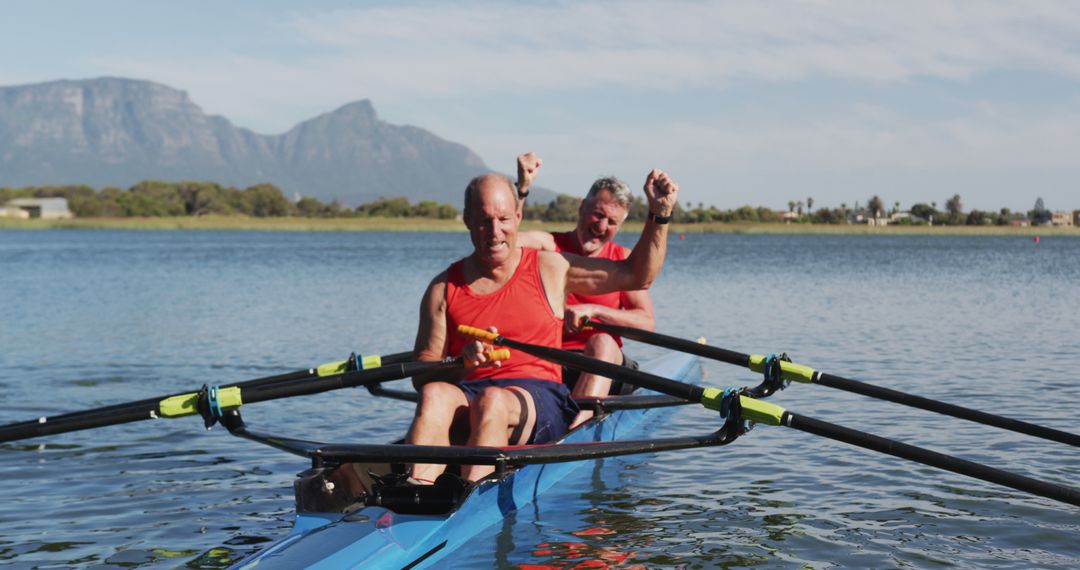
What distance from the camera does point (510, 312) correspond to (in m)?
6.45

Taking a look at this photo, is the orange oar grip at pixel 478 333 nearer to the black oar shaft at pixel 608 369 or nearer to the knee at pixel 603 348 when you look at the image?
the black oar shaft at pixel 608 369

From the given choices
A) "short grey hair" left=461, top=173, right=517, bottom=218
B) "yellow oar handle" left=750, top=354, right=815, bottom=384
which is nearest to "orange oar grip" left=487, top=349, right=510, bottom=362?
"short grey hair" left=461, top=173, right=517, bottom=218

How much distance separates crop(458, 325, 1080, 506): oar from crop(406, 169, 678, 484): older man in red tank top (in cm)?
17

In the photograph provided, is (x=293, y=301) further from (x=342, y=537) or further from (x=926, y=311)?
(x=342, y=537)

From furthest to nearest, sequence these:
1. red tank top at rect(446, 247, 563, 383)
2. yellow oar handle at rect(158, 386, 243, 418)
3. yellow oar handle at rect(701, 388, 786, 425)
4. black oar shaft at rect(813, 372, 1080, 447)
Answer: black oar shaft at rect(813, 372, 1080, 447), red tank top at rect(446, 247, 563, 383), yellow oar handle at rect(158, 386, 243, 418), yellow oar handle at rect(701, 388, 786, 425)

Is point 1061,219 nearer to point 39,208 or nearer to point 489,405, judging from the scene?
point 39,208

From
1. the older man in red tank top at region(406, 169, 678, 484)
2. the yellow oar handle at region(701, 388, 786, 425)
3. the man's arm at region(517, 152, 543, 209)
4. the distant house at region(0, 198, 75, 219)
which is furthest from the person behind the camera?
the distant house at region(0, 198, 75, 219)

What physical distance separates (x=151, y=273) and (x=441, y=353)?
3636 centimetres

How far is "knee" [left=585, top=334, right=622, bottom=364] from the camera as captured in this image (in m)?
8.55

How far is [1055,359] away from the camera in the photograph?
15531mm

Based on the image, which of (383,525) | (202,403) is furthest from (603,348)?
(383,525)

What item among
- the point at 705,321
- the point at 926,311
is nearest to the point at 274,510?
the point at 705,321

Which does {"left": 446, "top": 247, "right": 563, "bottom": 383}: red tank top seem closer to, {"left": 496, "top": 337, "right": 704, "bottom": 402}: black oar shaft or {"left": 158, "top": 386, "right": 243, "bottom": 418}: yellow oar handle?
{"left": 496, "top": 337, "right": 704, "bottom": 402}: black oar shaft

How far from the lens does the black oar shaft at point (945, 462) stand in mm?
5422
